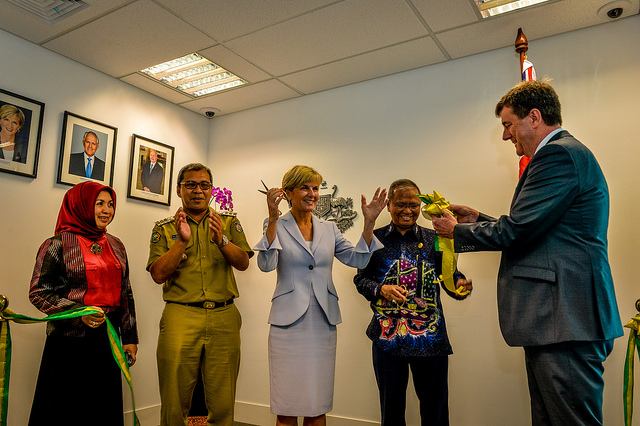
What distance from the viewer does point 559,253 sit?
1.67 metres

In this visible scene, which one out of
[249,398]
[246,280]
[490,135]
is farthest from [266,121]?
[249,398]

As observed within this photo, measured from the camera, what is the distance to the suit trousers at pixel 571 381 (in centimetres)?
154

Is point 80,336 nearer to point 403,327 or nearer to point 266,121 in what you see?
point 403,327

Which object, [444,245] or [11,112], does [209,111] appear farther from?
[444,245]

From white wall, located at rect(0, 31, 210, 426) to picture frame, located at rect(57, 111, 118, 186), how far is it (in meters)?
0.06

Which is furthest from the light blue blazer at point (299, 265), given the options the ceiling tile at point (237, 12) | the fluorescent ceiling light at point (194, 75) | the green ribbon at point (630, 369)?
the fluorescent ceiling light at point (194, 75)

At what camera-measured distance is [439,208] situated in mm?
2256

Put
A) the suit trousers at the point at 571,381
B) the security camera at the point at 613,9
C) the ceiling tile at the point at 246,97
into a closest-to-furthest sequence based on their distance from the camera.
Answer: the suit trousers at the point at 571,381 → the security camera at the point at 613,9 → the ceiling tile at the point at 246,97

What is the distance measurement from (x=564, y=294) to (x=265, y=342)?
9.66 feet

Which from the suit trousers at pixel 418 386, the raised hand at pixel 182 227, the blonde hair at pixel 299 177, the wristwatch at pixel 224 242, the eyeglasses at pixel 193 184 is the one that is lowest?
the suit trousers at pixel 418 386

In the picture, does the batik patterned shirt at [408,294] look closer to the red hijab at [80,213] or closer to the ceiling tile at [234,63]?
the red hijab at [80,213]

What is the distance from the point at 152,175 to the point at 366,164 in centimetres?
191

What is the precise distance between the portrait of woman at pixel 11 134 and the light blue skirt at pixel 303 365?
7.26 feet

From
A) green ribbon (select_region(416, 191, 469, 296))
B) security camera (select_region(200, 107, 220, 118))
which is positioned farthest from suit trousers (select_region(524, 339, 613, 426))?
security camera (select_region(200, 107, 220, 118))
